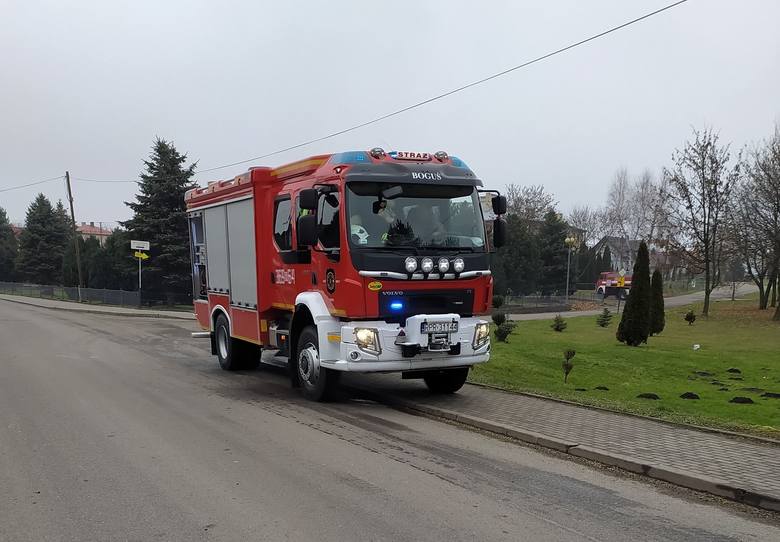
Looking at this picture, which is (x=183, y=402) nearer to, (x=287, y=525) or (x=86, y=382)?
(x=86, y=382)

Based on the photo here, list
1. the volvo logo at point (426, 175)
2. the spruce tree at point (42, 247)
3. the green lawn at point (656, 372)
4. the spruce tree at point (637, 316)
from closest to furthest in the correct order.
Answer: the volvo logo at point (426, 175) → the green lawn at point (656, 372) → the spruce tree at point (637, 316) → the spruce tree at point (42, 247)

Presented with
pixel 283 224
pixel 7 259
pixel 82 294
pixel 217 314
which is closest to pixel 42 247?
pixel 7 259

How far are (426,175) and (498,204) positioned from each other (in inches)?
47.7

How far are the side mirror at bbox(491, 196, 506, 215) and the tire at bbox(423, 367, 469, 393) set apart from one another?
7.80ft

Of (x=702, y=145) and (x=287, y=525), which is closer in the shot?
(x=287, y=525)

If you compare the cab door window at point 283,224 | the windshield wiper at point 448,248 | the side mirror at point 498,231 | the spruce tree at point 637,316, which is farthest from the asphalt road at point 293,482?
the spruce tree at point 637,316

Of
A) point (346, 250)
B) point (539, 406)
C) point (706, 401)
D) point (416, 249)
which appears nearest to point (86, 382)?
point (346, 250)

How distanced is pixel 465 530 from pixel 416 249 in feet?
14.6

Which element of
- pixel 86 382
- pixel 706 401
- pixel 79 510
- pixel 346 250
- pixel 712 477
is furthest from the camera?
pixel 706 401

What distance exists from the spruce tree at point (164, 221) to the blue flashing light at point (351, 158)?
29.3 meters

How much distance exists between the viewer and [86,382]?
1040 centimetres

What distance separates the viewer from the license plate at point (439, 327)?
8.08m

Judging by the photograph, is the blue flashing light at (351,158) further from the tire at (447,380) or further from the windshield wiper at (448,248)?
the tire at (447,380)

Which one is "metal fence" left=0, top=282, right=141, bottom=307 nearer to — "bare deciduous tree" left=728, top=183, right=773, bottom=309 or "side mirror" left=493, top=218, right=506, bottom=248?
"side mirror" left=493, top=218, right=506, bottom=248
